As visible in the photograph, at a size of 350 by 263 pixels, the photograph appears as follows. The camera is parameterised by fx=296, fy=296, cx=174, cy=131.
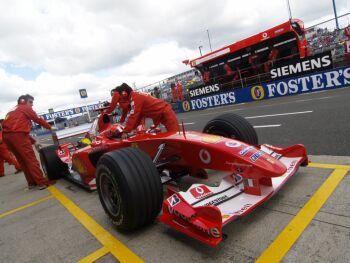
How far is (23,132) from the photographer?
17.1 feet

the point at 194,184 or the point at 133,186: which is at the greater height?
the point at 133,186

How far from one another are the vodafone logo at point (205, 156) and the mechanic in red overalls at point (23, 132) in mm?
3510

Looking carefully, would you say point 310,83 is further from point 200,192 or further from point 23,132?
point 200,192

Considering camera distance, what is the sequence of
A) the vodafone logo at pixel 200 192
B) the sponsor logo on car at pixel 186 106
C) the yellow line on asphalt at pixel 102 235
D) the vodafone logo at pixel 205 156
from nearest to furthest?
the yellow line on asphalt at pixel 102 235
the vodafone logo at pixel 200 192
the vodafone logo at pixel 205 156
the sponsor logo on car at pixel 186 106

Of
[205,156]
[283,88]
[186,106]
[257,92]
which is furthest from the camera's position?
[186,106]

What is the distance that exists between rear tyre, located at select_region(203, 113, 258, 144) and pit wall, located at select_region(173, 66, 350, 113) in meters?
9.06

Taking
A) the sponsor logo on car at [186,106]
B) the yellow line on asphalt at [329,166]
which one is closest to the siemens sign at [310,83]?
the sponsor logo on car at [186,106]

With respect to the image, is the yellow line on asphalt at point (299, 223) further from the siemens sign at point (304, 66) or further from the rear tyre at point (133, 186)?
the siemens sign at point (304, 66)

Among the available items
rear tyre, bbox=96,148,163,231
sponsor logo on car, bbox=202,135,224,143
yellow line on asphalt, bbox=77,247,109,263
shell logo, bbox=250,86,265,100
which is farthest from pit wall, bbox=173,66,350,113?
yellow line on asphalt, bbox=77,247,109,263

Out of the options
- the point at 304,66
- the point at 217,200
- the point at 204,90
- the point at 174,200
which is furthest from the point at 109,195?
the point at 204,90

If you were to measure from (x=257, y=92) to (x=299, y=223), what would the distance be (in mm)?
12284

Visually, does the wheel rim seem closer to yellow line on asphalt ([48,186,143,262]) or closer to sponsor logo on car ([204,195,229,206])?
yellow line on asphalt ([48,186,143,262])

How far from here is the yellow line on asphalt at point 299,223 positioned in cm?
210

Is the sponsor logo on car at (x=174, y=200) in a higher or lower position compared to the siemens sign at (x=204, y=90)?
lower
